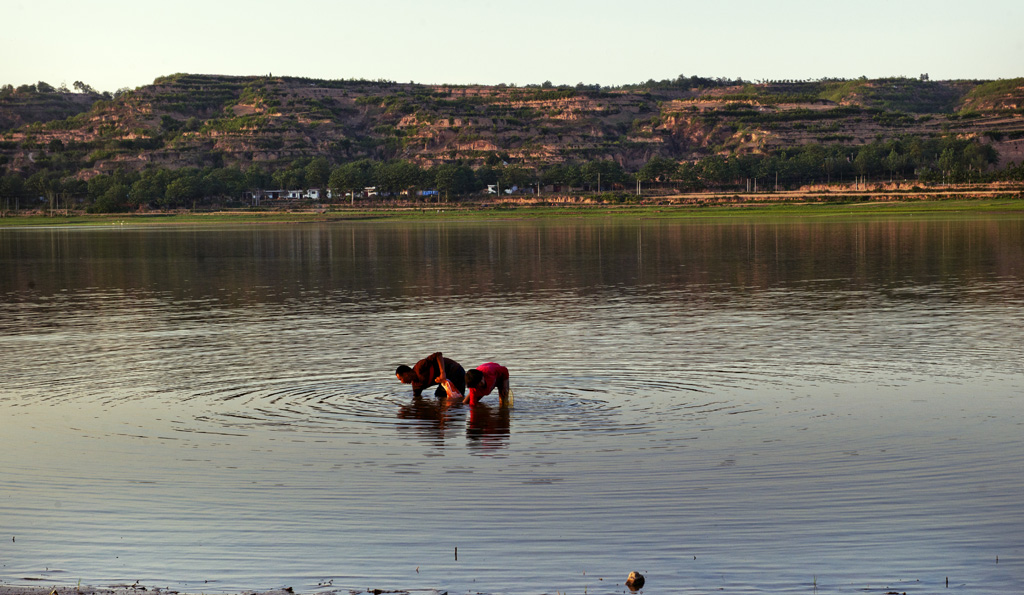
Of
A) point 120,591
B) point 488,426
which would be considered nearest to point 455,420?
point 488,426

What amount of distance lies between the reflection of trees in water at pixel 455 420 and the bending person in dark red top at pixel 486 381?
0.29 m

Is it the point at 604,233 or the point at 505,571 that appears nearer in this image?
the point at 505,571

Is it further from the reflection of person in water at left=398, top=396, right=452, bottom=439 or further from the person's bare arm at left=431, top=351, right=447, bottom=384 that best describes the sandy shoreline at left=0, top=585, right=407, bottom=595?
the person's bare arm at left=431, top=351, right=447, bottom=384

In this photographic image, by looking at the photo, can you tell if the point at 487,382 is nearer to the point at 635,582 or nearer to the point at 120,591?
the point at 635,582

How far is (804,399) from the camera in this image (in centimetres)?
2108

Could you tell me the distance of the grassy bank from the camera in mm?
138875

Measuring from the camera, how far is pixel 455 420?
65.3ft

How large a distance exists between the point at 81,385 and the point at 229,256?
56296mm

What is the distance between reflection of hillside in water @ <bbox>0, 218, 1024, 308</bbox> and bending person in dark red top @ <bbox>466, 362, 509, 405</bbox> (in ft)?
80.2

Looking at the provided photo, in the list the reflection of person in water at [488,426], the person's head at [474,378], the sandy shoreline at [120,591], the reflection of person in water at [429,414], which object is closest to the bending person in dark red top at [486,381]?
the person's head at [474,378]

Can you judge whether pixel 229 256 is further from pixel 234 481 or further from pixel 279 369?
pixel 234 481

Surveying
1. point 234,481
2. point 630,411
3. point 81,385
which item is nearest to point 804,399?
point 630,411

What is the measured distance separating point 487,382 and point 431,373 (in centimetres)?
149

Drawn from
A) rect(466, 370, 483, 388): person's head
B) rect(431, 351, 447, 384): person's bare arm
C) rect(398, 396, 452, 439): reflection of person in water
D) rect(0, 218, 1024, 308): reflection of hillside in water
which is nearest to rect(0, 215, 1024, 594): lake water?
rect(398, 396, 452, 439): reflection of person in water
